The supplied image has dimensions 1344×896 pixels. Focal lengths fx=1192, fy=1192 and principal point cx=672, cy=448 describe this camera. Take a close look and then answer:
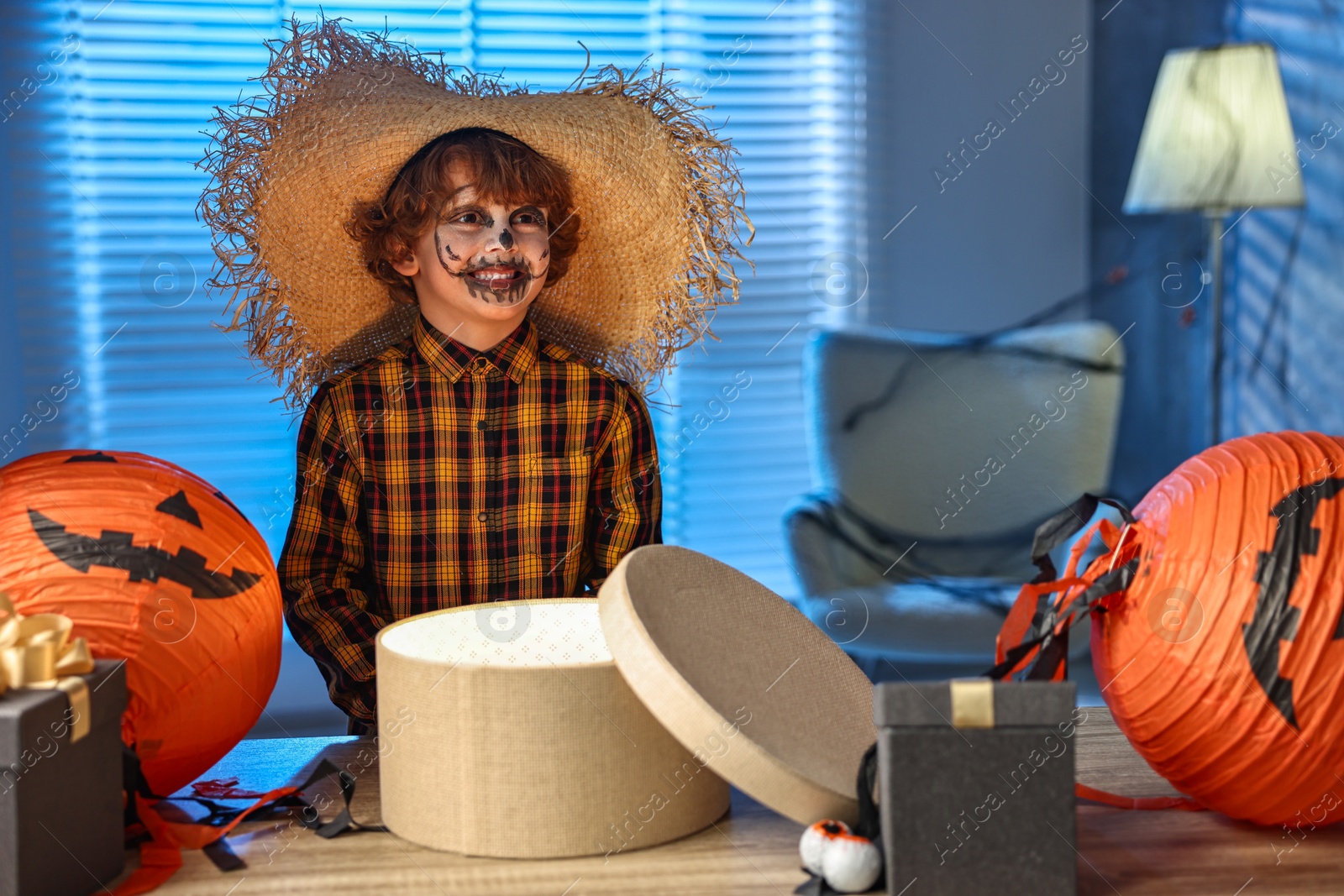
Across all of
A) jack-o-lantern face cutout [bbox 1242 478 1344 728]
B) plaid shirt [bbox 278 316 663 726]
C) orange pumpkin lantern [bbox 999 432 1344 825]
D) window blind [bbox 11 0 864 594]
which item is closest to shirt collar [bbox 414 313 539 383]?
plaid shirt [bbox 278 316 663 726]

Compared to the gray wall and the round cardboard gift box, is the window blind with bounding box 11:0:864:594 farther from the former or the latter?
the round cardboard gift box

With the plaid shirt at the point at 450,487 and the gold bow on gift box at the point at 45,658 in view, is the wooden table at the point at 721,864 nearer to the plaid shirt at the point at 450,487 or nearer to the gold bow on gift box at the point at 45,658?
the gold bow on gift box at the point at 45,658

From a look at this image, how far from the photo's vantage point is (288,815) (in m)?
0.78

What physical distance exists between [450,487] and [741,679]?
19.6 inches

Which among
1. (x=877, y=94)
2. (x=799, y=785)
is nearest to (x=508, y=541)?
(x=799, y=785)

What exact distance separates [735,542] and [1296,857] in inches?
96.9

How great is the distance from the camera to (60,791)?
65 cm

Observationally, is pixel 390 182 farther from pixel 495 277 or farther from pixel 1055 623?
pixel 1055 623

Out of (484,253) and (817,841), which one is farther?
(484,253)

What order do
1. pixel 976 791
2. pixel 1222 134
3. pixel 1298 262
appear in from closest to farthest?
pixel 976 791, pixel 1222 134, pixel 1298 262

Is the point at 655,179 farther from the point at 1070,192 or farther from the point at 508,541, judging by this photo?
the point at 1070,192

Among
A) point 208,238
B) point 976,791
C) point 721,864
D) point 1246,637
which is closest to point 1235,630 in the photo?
point 1246,637

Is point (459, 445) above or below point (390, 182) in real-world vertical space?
below

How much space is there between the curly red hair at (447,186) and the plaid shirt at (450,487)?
0.09 metres
